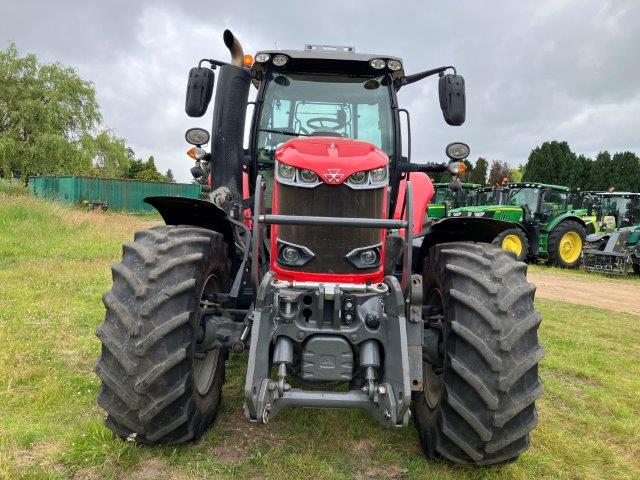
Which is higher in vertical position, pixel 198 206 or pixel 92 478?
pixel 198 206

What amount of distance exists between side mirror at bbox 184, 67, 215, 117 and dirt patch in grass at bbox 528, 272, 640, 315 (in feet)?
26.7

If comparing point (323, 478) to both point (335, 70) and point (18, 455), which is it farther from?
point (335, 70)

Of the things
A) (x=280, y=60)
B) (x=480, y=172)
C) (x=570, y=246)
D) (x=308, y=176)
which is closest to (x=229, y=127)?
(x=280, y=60)

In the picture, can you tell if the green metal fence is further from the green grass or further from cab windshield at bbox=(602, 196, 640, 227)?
cab windshield at bbox=(602, 196, 640, 227)

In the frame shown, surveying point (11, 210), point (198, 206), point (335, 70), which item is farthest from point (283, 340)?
point (11, 210)

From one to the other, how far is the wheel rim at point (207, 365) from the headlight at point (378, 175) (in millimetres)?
1179

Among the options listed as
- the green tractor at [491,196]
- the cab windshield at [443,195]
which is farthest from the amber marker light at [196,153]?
the cab windshield at [443,195]

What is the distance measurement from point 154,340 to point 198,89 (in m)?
2.05

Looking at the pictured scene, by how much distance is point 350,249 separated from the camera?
3025 mm

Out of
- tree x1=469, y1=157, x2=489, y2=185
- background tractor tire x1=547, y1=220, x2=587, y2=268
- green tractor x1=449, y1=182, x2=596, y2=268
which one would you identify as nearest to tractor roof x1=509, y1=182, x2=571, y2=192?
green tractor x1=449, y1=182, x2=596, y2=268

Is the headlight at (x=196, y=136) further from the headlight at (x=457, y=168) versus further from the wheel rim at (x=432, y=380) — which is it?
the wheel rim at (x=432, y=380)

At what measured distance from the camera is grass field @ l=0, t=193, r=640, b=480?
2.83 metres

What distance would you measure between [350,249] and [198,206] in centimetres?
105

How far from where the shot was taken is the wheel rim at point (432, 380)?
3240 mm
